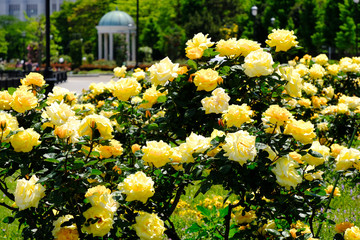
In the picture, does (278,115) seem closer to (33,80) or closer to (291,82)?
(291,82)

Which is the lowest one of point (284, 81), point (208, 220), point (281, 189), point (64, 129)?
point (208, 220)

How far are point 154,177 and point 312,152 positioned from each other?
876mm

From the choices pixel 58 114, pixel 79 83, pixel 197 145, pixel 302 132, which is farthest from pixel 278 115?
pixel 79 83

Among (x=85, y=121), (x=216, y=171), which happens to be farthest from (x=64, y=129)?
(x=216, y=171)

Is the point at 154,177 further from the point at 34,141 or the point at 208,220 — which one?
the point at 34,141

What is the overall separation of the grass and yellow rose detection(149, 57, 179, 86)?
1514 mm

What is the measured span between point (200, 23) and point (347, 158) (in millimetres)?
43181

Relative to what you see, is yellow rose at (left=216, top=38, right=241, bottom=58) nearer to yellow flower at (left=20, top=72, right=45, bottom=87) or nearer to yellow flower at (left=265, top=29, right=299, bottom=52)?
yellow flower at (left=265, top=29, right=299, bottom=52)

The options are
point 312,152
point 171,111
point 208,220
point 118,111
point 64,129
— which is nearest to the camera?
point 64,129

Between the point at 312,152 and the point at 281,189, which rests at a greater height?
the point at 312,152

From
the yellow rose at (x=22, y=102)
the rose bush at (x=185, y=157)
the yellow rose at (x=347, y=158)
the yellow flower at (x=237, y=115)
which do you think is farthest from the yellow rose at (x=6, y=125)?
the yellow rose at (x=347, y=158)

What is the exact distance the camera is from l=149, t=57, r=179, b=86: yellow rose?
2.86m

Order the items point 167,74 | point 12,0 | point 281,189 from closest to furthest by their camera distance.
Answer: point 281,189 → point 167,74 → point 12,0

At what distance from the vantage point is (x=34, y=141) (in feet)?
7.52
